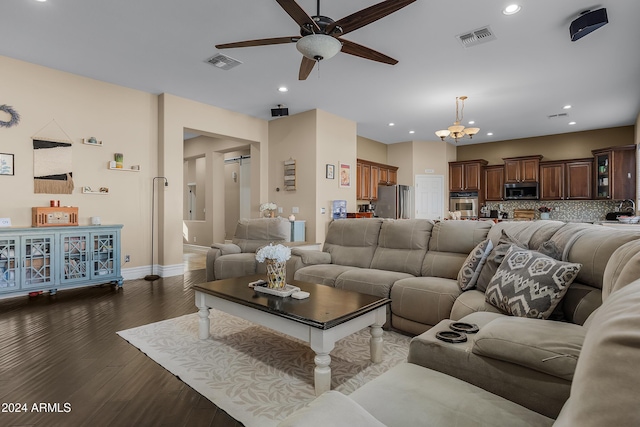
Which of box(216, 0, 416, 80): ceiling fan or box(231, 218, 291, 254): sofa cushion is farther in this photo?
box(231, 218, 291, 254): sofa cushion

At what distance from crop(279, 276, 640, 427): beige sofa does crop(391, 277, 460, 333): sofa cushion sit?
1255 millimetres

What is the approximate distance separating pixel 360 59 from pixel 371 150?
4.97 metres

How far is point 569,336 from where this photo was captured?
1.35 metres

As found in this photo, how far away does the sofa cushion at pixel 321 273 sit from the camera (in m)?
3.40

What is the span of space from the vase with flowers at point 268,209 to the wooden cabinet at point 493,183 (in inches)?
231

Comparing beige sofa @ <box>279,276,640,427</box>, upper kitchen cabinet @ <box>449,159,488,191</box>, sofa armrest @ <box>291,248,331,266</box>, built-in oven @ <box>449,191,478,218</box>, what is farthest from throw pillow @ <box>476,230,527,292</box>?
upper kitchen cabinet @ <box>449,159,488,191</box>

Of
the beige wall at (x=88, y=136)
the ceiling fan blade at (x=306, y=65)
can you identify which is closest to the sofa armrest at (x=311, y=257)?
the ceiling fan blade at (x=306, y=65)

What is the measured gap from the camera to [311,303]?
2342 mm

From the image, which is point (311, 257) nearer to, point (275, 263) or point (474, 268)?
point (275, 263)

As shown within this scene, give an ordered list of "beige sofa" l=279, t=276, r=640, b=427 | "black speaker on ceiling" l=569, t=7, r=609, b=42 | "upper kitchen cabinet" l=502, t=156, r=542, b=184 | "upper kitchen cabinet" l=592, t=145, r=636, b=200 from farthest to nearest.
Result: "upper kitchen cabinet" l=502, t=156, r=542, b=184
"upper kitchen cabinet" l=592, t=145, r=636, b=200
"black speaker on ceiling" l=569, t=7, r=609, b=42
"beige sofa" l=279, t=276, r=640, b=427

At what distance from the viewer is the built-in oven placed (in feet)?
29.8

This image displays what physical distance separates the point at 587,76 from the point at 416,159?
4.65m

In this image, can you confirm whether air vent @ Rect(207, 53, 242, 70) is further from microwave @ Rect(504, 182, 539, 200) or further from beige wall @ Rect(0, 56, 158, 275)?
microwave @ Rect(504, 182, 539, 200)

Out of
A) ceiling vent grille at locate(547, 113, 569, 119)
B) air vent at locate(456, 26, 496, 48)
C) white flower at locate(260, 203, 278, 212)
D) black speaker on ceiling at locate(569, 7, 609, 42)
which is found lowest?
white flower at locate(260, 203, 278, 212)
